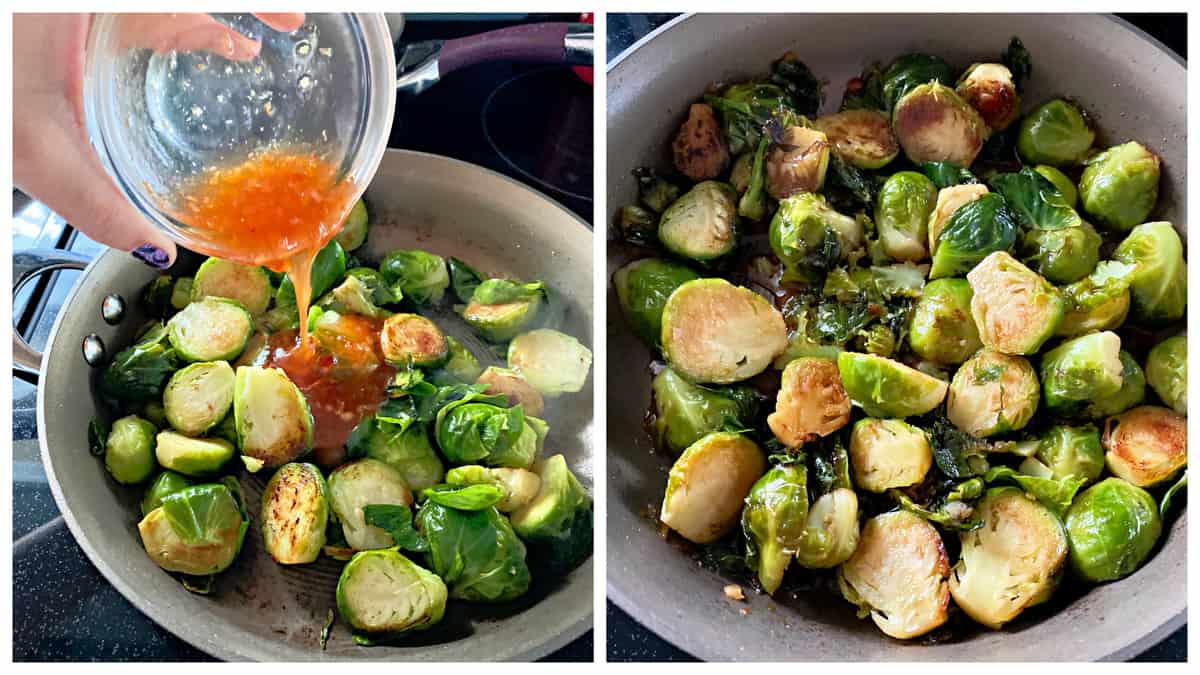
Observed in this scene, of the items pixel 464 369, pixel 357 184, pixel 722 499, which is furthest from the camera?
pixel 464 369

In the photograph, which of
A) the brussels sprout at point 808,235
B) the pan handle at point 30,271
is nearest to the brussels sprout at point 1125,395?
the brussels sprout at point 808,235

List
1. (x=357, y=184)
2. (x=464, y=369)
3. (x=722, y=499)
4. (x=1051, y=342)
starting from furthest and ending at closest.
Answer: (x=464, y=369)
(x=1051, y=342)
(x=722, y=499)
(x=357, y=184)

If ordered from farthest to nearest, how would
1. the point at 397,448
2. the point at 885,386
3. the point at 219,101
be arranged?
the point at 397,448 < the point at 885,386 < the point at 219,101

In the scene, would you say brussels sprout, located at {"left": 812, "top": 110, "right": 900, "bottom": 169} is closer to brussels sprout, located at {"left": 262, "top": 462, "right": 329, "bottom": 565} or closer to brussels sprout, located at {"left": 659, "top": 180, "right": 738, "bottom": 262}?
brussels sprout, located at {"left": 659, "top": 180, "right": 738, "bottom": 262}

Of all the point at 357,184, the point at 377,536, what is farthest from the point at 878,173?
the point at 377,536

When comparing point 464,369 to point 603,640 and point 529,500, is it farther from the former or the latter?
point 603,640

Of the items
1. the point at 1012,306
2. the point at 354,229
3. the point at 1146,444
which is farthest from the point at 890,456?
the point at 354,229

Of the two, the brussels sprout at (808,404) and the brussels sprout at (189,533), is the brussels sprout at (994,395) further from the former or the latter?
the brussels sprout at (189,533)

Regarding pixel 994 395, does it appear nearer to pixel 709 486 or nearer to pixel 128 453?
pixel 709 486
